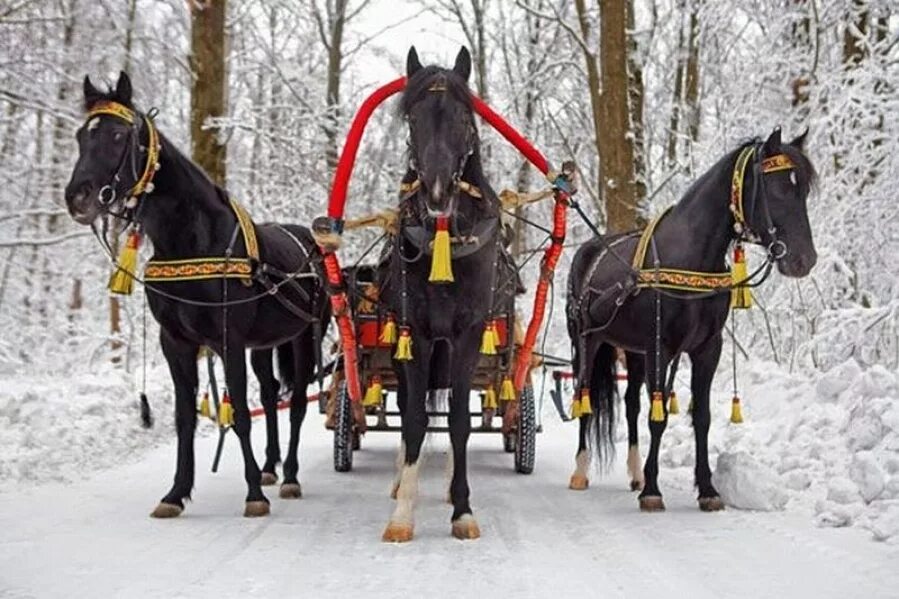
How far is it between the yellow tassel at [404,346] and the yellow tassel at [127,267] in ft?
5.76

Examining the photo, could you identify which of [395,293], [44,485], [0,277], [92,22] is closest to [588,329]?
[395,293]

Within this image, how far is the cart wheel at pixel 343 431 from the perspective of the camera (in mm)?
7770

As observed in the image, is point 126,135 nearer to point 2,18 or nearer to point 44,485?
point 44,485

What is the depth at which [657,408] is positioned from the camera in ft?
20.5

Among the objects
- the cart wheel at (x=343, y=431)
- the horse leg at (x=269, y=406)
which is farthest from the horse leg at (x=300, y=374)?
the cart wheel at (x=343, y=431)

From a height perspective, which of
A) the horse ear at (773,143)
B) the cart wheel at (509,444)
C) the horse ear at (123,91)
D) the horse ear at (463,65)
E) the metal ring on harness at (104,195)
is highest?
the horse ear at (463,65)

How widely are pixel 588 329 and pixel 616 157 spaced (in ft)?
19.7

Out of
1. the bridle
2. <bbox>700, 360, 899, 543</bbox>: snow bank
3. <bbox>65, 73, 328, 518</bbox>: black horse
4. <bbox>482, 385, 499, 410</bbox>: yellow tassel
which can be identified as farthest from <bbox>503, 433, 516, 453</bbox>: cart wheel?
the bridle

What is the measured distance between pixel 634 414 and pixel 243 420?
3.20 m

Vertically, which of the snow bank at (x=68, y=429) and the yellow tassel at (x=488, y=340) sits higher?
the yellow tassel at (x=488, y=340)

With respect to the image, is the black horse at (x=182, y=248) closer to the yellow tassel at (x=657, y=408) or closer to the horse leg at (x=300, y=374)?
the horse leg at (x=300, y=374)

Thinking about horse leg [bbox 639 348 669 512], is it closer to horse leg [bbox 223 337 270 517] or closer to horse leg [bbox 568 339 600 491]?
horse leg [bbox 568 339 600 491]

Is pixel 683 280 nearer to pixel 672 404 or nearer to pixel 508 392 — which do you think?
pixel 672 404

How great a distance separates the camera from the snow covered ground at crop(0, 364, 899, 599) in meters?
4.20
